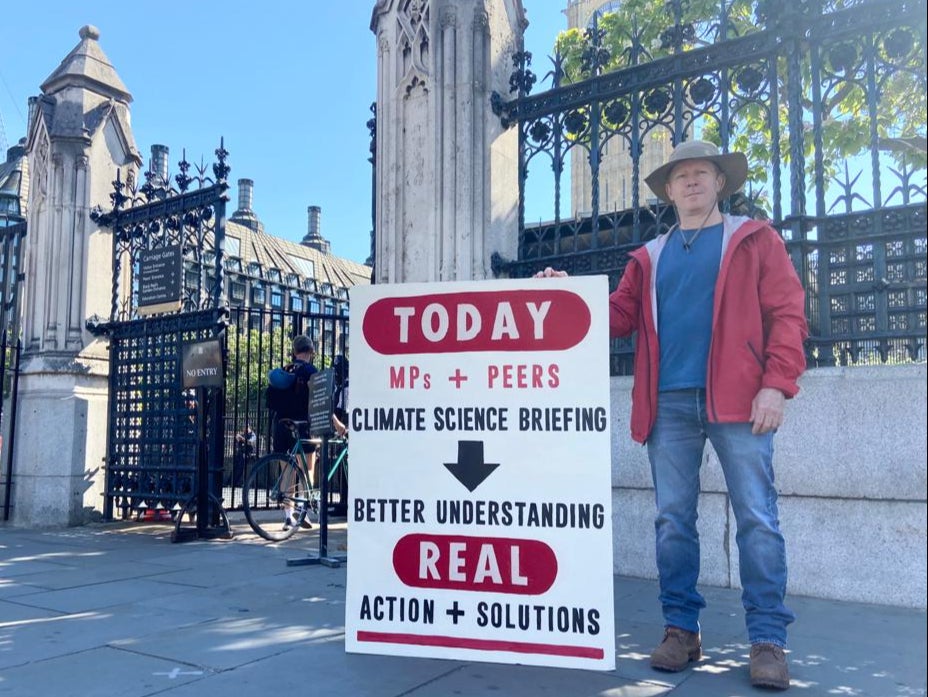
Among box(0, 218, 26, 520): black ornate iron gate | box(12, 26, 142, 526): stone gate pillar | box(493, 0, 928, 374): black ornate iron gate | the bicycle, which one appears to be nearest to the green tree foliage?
box(493, 0, 928, 374): black ornate iron gate

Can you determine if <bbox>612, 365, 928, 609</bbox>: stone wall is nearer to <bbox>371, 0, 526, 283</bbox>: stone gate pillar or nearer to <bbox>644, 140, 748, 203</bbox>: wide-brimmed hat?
<bbox>644, 140, 748, 203</bbox>: wide-brimmed hat

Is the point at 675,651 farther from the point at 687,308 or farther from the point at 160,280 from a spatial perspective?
the point at 160,280

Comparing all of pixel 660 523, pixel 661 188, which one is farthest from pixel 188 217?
pixel 660 523

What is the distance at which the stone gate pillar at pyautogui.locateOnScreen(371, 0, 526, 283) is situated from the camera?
630 centimetres

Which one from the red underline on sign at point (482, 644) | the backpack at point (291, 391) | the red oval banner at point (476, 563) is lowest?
the red underline on sign at point (482, 644)

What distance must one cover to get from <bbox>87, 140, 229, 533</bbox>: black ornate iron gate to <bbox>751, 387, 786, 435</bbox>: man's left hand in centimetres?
561

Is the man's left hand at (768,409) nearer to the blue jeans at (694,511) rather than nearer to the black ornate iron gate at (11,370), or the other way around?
the blue jeans at (694,511)

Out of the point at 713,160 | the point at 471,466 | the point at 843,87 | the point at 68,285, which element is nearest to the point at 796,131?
the point at 843,87

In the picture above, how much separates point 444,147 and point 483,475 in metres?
3.71

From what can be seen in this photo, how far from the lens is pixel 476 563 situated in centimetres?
325

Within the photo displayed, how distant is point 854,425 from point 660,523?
1951 millimetres

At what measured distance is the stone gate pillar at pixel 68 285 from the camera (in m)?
8.52

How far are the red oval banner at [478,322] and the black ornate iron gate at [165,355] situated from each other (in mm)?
4598

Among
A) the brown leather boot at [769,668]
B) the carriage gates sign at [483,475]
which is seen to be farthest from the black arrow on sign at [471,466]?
the brown leather boot at [769,668]
